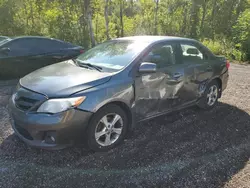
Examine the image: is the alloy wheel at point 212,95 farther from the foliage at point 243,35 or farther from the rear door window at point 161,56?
the foliage at point 243,35

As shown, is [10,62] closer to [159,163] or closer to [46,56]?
[46,56]

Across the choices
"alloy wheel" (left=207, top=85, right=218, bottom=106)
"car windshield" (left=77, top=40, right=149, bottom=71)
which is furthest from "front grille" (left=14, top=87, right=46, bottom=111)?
"alloy wheel" (left=207, top=85, right=218, bottom=106)

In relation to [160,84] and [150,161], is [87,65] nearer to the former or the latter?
[160,84]

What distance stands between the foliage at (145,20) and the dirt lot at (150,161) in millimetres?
9209

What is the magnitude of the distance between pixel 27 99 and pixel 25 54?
3.76 m

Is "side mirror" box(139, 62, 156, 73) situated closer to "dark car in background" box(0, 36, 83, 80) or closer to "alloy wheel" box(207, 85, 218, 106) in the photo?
"alloy wheel" box(207, 85, 218, 106)

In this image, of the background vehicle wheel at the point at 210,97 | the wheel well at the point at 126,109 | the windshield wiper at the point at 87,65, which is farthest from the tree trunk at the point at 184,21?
the wheel well at the point at 126,109

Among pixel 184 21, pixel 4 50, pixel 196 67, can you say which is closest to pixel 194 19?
pixel 184 21

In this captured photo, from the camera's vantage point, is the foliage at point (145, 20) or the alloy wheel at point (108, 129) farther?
the foliage at point (145, 20)

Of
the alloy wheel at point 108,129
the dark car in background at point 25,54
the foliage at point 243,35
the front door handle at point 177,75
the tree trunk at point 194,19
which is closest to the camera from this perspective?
the alloy wheel at point 108,129

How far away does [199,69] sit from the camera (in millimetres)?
4164

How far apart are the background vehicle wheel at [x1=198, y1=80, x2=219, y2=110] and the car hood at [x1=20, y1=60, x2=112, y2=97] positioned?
2.29m

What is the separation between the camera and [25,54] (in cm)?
607

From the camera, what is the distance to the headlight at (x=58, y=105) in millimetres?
2623
